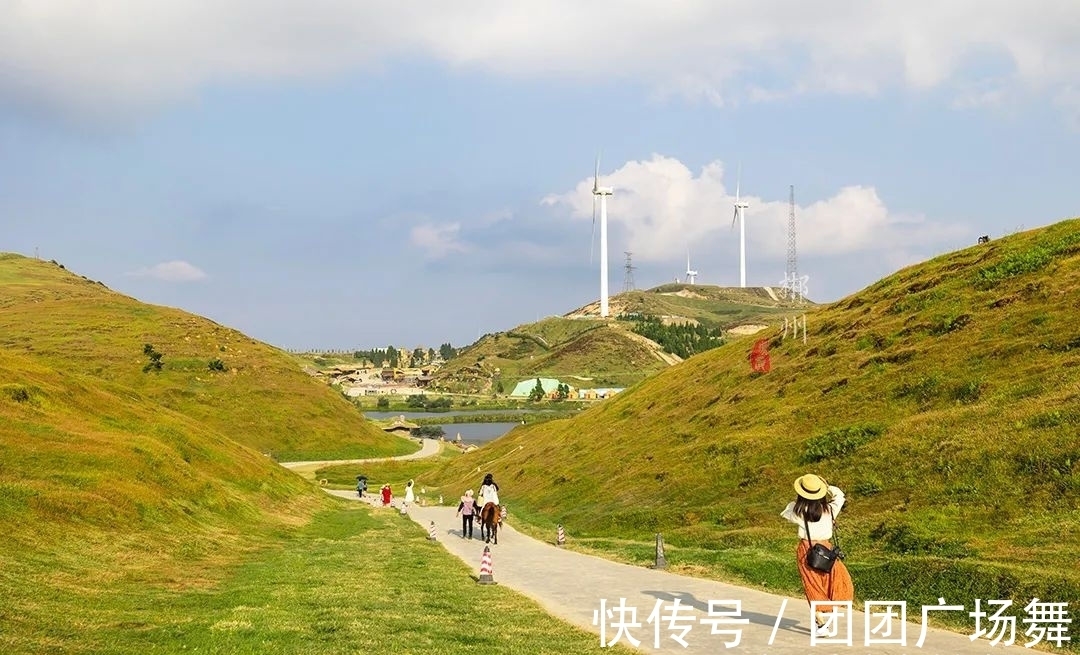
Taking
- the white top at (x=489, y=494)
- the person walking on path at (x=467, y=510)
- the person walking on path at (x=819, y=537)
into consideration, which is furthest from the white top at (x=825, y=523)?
the person walking on path at (x=467, y=510)

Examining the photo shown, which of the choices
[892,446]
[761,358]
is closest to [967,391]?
[892,446]

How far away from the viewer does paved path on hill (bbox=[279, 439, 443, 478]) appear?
120 m

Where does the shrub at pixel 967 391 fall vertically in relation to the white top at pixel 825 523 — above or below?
above

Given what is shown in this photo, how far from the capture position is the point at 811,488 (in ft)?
53.1

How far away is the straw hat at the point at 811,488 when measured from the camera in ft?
53.0

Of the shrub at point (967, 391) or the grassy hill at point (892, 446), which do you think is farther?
the shrub at point (967, 391)

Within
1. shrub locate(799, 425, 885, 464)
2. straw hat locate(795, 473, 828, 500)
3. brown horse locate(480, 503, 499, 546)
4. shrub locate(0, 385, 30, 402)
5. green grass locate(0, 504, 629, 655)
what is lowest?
green grass locate(0, 504, 629, 655)

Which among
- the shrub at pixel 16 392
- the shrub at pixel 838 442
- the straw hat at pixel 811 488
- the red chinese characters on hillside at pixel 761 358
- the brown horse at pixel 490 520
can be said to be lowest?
the brown horse at pixel 490 520

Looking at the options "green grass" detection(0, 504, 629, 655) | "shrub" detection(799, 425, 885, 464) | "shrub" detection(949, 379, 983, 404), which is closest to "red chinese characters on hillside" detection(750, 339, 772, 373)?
"shrub" detection(799, 425, 885, 464)

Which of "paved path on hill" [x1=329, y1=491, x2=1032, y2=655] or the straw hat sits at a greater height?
the straw hat

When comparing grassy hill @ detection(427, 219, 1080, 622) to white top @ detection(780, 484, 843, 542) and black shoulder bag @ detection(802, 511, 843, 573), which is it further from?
black shoulder bag @ detection(802, 511, 843, 573)

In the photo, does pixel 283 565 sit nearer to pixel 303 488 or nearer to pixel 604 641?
pixel 604 641

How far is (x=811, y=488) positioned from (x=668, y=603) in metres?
6.27

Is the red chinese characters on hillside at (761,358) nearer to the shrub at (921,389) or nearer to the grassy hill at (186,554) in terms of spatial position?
the shrub at (921,389)
